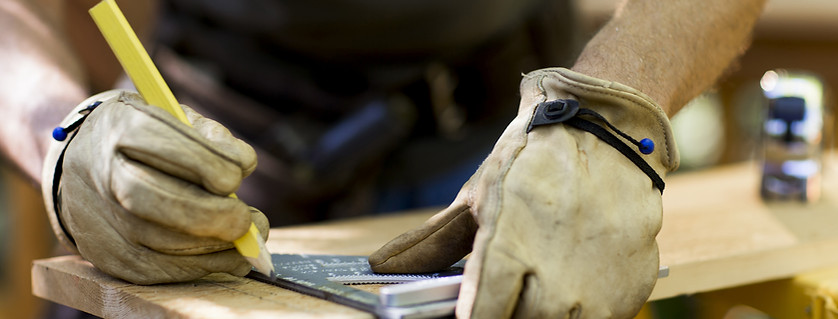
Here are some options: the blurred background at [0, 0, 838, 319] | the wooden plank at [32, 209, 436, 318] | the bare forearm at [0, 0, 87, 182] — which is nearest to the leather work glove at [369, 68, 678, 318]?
the wooden plank at [32, 209, 436, 318]

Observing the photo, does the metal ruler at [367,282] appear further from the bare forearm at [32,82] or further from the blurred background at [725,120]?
the blurred background at [725,120]

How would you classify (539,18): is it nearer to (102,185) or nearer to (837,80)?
(102,185)

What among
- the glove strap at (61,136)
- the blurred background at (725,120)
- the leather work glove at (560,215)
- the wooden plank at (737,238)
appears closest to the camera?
the leather work glove at (560,215)

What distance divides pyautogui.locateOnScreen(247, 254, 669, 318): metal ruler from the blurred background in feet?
5.86

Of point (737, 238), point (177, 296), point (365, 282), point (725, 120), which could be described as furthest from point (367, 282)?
point (725, 120)

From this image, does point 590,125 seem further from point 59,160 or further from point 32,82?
point 32,82

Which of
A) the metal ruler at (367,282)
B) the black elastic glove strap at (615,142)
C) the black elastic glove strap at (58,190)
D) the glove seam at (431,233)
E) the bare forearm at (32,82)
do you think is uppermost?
the bare forearm at (32,82)

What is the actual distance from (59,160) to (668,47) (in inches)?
27.2

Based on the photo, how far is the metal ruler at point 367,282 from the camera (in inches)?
26.3

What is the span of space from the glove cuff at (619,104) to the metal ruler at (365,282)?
20 centimetres

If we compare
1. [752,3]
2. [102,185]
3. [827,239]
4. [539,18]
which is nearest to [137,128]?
[102,185]

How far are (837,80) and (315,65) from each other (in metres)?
3.18

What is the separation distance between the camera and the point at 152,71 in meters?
0.74

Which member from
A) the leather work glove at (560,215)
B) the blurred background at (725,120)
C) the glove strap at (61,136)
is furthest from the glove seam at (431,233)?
the blurred background at (725,120)
